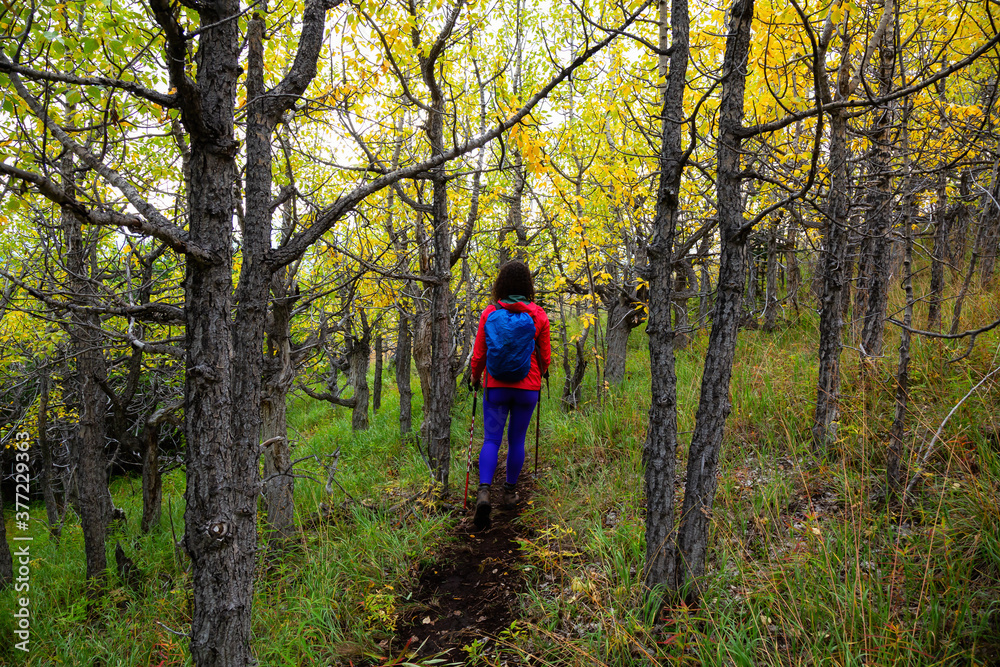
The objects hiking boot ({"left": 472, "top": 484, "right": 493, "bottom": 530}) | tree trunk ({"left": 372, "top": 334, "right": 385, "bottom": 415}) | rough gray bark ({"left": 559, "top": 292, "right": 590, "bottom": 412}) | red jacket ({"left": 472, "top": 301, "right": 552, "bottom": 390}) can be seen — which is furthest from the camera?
tree trunk ({"left": 372, "top": 334, "right": 385, "bottom": 415})

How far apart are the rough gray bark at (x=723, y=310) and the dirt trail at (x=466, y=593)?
1466 millimetres

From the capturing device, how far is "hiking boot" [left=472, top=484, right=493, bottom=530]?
443 cm

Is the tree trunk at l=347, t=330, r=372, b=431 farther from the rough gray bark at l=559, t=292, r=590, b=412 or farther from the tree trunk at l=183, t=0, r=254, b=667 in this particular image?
the tree trunk at l=183, t=0, r=254, b=667

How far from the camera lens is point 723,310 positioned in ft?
8.16

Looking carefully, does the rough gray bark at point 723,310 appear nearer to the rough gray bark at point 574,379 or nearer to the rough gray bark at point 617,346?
the rough gray bark at point 574,379

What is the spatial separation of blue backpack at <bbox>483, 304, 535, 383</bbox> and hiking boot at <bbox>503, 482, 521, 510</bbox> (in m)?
1.29

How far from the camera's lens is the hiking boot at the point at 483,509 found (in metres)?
4.43

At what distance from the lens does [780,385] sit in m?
5.18

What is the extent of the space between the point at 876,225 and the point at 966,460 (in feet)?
7.72

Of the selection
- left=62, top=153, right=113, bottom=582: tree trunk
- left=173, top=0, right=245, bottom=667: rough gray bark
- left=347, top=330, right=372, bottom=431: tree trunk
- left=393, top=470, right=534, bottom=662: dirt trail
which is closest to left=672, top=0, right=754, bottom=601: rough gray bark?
left=393, top=470, right=534, bottom=662: dirt trail

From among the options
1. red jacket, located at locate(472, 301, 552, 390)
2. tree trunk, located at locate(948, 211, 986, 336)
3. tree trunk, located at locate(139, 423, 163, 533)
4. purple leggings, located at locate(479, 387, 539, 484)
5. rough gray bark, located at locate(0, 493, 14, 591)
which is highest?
tree trunk, located at locate(948, 211, 986, 336)

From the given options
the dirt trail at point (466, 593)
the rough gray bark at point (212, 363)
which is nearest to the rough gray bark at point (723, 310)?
the dirt trail at point (466, 593)

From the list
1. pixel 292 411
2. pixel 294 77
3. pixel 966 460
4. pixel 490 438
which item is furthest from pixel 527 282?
pixel 292 411

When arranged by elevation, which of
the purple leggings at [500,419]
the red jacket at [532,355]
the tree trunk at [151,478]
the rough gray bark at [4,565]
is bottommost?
the rough gray bark at [4,565]
